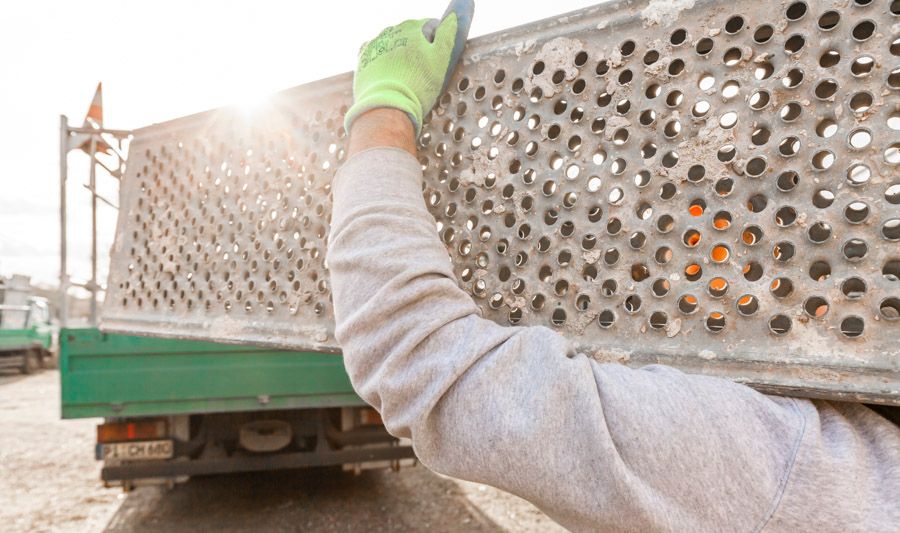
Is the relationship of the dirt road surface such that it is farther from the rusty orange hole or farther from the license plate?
the rusty orange hole

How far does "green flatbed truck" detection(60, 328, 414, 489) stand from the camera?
10.8ft

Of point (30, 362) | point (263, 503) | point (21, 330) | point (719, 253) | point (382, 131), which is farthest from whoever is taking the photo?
point (30, 362)

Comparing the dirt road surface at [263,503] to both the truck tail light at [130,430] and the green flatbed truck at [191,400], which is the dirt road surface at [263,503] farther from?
the truck tail light at [130,430]

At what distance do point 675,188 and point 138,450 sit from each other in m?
3.58

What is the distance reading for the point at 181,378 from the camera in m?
3.36

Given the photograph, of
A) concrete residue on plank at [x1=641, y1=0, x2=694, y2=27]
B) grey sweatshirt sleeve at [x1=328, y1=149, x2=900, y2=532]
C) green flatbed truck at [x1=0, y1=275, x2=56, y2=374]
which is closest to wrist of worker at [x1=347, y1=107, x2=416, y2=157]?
grey sweatshirt sleeve at [x1=328, y1=149, x2=900, y2=532]

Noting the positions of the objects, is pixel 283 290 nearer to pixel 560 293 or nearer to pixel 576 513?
pixel 560 293

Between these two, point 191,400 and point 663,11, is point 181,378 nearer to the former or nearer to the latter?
point 191,400

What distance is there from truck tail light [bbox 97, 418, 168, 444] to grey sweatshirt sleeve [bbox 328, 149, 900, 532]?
10.2ft

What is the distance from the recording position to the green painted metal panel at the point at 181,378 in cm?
328

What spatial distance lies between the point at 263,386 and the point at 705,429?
3061mm

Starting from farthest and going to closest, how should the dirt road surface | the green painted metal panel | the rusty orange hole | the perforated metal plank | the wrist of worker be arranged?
the dirt road surface < the green painted metal panel < the wrist of worker < the rusty orange hole < the perforated metal plank

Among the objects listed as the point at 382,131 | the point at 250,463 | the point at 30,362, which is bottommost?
the point at 250,463

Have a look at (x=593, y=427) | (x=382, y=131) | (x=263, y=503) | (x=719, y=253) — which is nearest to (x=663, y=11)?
(x=719, y=253)
